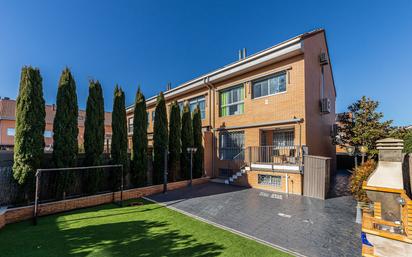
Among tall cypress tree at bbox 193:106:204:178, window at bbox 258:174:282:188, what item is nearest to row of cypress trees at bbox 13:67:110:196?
tall cypress tree at bbox 193:106:204:178

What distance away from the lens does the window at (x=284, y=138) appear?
11.4 meters

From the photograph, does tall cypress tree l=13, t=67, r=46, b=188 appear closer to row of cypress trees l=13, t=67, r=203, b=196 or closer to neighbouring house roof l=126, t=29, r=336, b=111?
row of cypress trees l=13, t=67, r=203, b=196

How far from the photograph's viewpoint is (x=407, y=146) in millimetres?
7957

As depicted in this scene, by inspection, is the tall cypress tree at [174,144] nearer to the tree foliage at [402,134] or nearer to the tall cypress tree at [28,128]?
the tall cypress tree at [28,128]

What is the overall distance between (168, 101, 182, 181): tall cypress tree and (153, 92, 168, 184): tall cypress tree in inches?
24.4

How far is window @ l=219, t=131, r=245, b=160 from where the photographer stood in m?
12.8

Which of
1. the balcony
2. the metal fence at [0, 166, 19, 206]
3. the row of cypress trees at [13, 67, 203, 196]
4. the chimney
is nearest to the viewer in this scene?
the metal fence at [0, 166, 19, 206]

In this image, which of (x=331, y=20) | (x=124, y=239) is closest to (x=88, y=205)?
(x=124, y=239)

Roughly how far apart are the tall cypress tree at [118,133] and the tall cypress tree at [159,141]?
197cm

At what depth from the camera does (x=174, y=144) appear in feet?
40.9

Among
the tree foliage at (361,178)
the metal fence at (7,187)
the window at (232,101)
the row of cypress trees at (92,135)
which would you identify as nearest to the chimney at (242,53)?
the window at (232,101)

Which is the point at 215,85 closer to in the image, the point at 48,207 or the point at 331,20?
the point at 331,20

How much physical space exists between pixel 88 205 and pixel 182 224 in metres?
4.79

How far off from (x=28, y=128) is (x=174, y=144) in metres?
7.14
